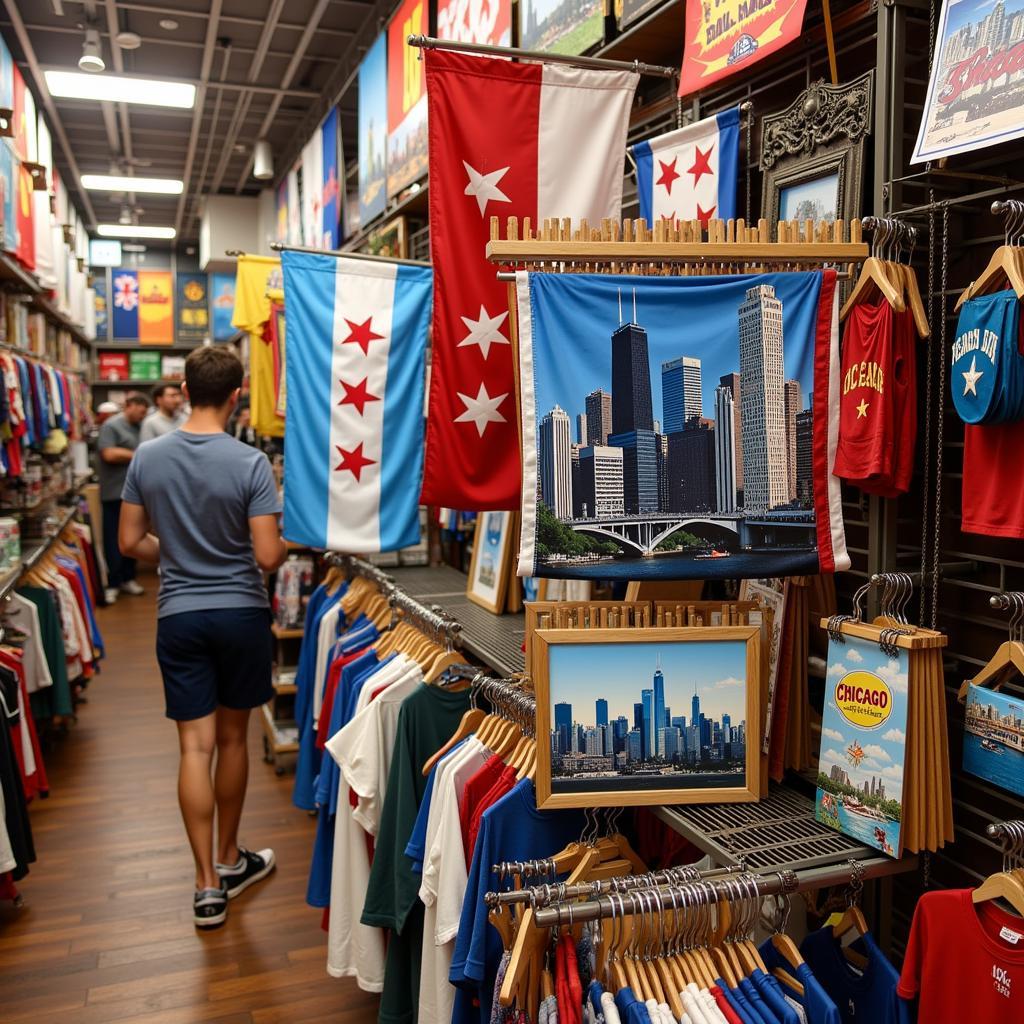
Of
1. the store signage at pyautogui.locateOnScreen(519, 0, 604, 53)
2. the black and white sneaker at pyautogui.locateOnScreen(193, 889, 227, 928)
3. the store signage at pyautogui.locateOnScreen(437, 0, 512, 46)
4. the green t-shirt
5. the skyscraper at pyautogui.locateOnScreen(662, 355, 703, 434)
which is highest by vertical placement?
the store signage at pyautogui.locateOnScreen(437, 0, 512, 46)

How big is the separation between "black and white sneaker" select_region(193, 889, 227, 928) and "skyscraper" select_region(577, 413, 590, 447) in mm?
2706

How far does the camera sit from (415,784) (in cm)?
268

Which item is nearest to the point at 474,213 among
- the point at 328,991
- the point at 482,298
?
the point at 482,298

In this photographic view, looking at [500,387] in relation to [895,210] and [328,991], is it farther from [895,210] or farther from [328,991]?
[328,991]

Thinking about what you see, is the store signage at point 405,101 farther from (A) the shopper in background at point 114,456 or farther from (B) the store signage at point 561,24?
(A) the shopper in background at point 114,456

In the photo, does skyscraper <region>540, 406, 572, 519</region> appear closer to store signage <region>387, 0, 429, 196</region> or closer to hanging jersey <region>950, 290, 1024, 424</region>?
hanging jersey <region>950, 290, 1024, 424</region>

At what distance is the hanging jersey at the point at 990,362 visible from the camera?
1592mm

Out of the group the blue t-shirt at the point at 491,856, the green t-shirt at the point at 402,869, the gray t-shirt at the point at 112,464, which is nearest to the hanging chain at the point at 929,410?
the blue t-shirt at the point at 491,856

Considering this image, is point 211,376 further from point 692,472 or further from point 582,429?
point 692,472

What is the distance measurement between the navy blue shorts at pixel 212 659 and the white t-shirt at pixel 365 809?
80 cm

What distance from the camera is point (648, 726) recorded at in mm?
1948

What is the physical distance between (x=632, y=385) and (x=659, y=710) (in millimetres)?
655

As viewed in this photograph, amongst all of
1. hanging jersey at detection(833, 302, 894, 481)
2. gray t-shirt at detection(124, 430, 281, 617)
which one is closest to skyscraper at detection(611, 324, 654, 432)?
hanging jersey at detection(833, 302, 894, 481)

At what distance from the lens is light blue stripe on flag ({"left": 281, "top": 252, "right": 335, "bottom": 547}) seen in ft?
10.3
